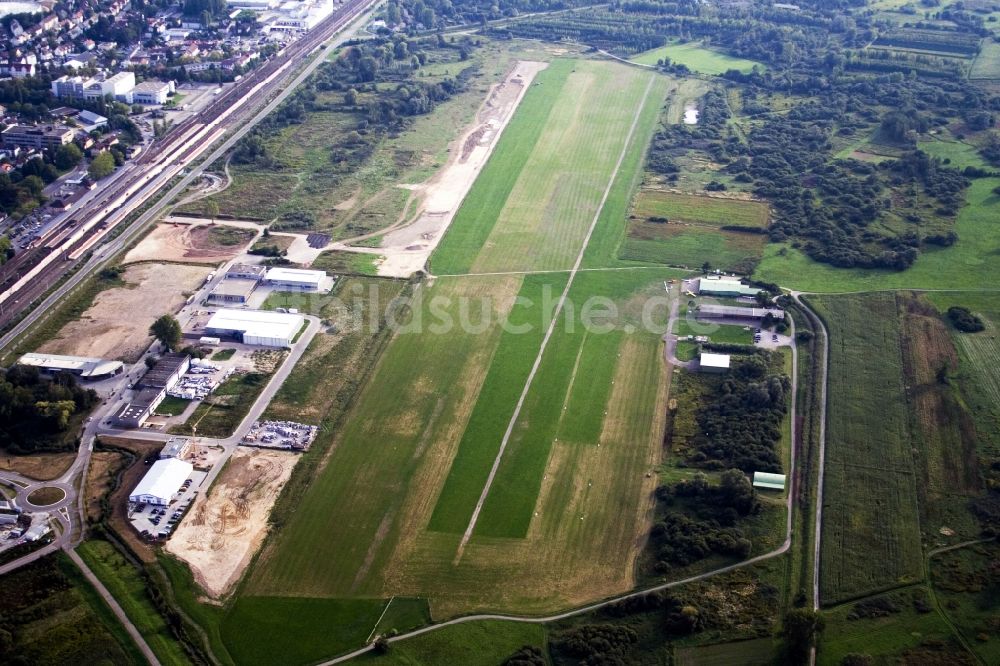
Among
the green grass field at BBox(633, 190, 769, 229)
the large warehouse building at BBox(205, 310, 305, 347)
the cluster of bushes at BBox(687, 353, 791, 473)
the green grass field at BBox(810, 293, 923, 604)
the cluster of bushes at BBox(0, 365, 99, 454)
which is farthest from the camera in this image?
the green grass field at BBox(633, 190, 769, 229)

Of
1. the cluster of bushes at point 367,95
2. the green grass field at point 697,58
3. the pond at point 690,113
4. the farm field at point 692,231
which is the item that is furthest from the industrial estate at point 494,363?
the green grass field at point 697,58

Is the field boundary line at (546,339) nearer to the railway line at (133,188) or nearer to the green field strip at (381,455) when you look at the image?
the green field strip at (381,455)

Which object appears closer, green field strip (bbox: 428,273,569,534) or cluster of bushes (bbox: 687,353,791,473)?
green field strip (bbox: 428,273,569,534)

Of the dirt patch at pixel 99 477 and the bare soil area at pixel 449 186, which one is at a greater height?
the bare soil area at pixel 449 186

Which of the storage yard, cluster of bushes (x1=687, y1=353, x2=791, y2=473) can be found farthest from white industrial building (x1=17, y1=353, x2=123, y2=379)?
cluster of bushes (x1=687, y1=353, x2=791, y2=473)

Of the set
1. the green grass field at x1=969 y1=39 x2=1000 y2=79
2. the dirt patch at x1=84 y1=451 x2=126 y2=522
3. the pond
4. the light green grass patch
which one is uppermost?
the green grass field at x1=969 y1=39 x2=1000 y2=79

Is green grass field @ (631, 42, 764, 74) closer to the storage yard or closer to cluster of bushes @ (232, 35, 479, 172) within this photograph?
cluster of bushes @ (232, 35, 479, 172)
